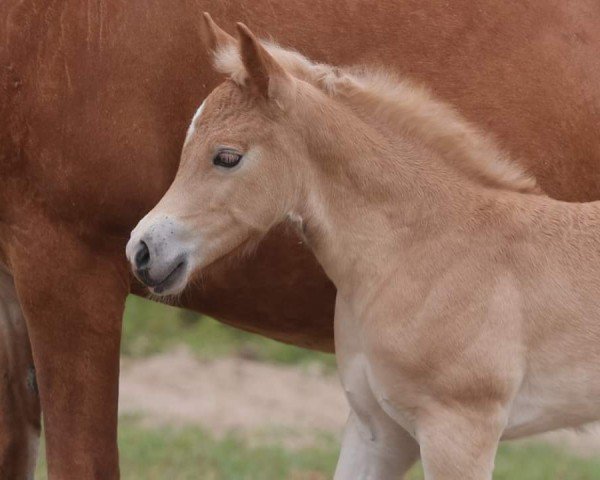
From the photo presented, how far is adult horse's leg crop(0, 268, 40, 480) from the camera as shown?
15.5ft

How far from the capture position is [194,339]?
394 inches

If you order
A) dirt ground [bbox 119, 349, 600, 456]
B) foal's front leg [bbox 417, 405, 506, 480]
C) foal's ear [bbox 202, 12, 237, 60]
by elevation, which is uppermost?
foal's ear [bbox 202, 12, 237, 60]

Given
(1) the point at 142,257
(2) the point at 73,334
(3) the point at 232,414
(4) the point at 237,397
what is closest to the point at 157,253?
(1) the point at 142,257

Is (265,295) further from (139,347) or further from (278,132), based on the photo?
(139,347)

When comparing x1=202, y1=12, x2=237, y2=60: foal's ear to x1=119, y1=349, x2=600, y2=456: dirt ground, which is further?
x1=119, y1=349, x2=600, y2=456: dirt ground

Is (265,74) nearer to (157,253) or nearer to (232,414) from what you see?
(157,253)

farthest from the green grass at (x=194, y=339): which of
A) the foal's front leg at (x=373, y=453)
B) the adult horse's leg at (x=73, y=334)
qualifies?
the foal's front leg at (x=373, y=453)

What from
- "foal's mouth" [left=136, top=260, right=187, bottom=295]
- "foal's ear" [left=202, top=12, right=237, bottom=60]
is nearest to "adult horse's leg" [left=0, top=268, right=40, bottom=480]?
"foal's mouth" [left=136, top=260, right=187, bottom=295]

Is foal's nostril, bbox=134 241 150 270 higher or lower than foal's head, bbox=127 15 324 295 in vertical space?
lower

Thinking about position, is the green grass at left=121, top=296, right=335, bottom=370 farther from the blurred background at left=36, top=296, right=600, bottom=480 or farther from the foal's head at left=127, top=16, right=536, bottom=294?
the foal's head at left=127, top=16, right=536, bottom=294

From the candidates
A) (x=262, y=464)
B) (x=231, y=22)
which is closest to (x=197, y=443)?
(x=262, y=464)

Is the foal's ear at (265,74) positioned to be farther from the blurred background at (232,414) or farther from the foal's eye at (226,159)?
the blurred background at (232,414)

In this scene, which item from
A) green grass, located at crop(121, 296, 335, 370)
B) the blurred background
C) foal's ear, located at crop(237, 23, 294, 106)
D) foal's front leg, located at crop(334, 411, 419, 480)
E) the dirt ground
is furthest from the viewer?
green grass, located at crop(121, 296, 335, 370)

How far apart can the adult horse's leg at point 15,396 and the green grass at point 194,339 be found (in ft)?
15.5
